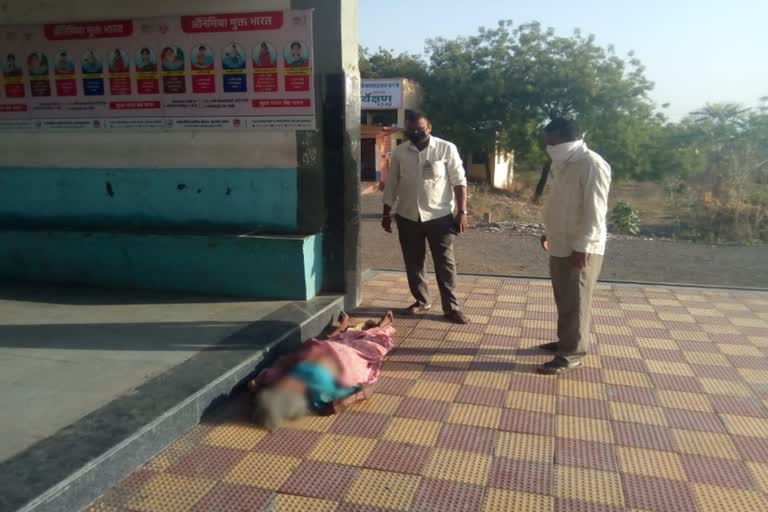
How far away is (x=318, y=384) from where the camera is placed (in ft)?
11.2

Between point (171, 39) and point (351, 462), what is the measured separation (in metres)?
3.88

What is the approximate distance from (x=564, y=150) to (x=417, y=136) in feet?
4.61

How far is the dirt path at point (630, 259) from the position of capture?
308 inches

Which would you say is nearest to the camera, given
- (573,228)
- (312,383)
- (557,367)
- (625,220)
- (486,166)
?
(312,383)

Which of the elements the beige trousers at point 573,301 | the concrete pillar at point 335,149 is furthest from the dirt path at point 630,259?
the beige trousers at point 573,301

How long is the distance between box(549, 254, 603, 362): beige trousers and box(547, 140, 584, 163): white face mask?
653 mm

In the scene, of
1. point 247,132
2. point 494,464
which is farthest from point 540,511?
point 247,132

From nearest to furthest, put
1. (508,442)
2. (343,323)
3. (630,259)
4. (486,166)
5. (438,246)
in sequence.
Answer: (508,442)
(343,323)
(438,246)
(630,259)
(486,166)

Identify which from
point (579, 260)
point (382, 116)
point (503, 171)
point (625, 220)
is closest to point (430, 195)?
point (579, 260)

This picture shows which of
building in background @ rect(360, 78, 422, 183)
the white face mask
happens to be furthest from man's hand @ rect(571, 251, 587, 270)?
→ building in background @ rect(360, 78, 422, 183)

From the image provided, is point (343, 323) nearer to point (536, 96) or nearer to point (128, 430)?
point (128, 430)

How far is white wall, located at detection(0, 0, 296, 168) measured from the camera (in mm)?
4988

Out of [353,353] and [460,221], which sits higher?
[460,221]

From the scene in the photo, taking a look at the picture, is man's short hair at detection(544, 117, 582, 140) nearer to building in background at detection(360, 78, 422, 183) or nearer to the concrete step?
the concrete step
